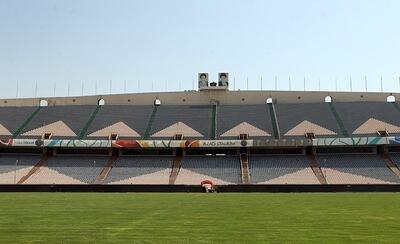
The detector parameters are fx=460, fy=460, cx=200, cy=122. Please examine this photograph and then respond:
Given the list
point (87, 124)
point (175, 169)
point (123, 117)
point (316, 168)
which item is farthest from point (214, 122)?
point (87, 124)

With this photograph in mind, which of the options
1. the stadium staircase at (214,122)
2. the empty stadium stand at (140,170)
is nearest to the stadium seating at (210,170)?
the empty stadium stand at (140,170)

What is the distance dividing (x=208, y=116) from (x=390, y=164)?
24.6m

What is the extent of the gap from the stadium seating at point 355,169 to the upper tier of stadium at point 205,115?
3.37m

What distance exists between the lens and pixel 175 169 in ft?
178

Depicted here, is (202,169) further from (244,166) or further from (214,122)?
(214,122)

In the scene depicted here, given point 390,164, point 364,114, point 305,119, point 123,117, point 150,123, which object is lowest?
point 390,164

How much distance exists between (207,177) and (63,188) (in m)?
15.8

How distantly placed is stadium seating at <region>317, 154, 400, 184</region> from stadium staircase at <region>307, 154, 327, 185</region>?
43 centimetres

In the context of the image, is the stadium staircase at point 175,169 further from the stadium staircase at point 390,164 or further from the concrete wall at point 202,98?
the stadium staircase at point 390,164

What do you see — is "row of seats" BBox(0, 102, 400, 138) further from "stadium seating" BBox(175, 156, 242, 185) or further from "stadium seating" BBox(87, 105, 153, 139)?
"stadium seating" BBox(175, 156, 242, 185)

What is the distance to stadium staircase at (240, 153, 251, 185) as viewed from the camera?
51.3 m

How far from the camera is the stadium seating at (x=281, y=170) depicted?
5028 cm

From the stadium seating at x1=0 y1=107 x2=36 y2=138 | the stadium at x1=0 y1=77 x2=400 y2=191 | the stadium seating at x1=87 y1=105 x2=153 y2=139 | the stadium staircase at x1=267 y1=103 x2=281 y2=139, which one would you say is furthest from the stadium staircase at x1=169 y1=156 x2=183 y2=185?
the stadium seating at x1=0 y1=107 x2=36 y2=138

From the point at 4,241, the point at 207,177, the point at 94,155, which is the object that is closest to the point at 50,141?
the point at 94,155
